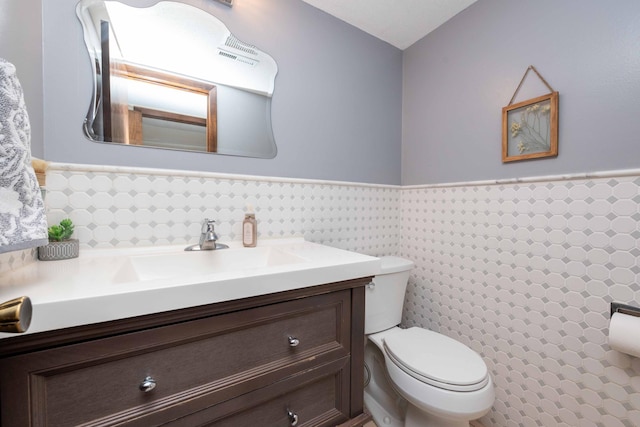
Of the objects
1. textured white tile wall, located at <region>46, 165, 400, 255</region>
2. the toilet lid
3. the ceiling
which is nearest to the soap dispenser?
textured white tile wall, located at <region>46, 165, 400, 255</region>

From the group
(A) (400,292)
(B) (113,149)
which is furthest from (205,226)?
(A) (400,292)

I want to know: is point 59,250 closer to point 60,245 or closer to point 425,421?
point 60,245

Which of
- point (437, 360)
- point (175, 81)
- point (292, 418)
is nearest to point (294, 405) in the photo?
point (292, 418)

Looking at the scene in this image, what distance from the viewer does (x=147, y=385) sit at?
1.70 ft

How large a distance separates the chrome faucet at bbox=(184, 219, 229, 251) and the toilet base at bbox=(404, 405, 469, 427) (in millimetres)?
1125

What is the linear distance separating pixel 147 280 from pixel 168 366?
21 centimetres

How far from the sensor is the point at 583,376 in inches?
37.6

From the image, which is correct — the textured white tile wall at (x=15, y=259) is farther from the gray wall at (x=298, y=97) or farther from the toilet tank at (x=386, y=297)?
the toilet tank at (x=386, y=297)

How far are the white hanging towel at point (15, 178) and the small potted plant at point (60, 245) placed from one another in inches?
17.2

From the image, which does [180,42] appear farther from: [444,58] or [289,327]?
[444,58]

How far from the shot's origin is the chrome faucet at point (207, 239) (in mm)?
1008

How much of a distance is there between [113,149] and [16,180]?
22.5 inches

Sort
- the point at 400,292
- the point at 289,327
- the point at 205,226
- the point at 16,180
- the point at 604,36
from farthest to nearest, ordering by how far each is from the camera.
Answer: the point at 400,292, the point at 205,226, the point at 604,36, the point at 289,327, the point at 16,180

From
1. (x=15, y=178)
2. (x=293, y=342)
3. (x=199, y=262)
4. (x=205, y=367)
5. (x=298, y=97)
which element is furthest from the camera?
(x=298, y=97)
